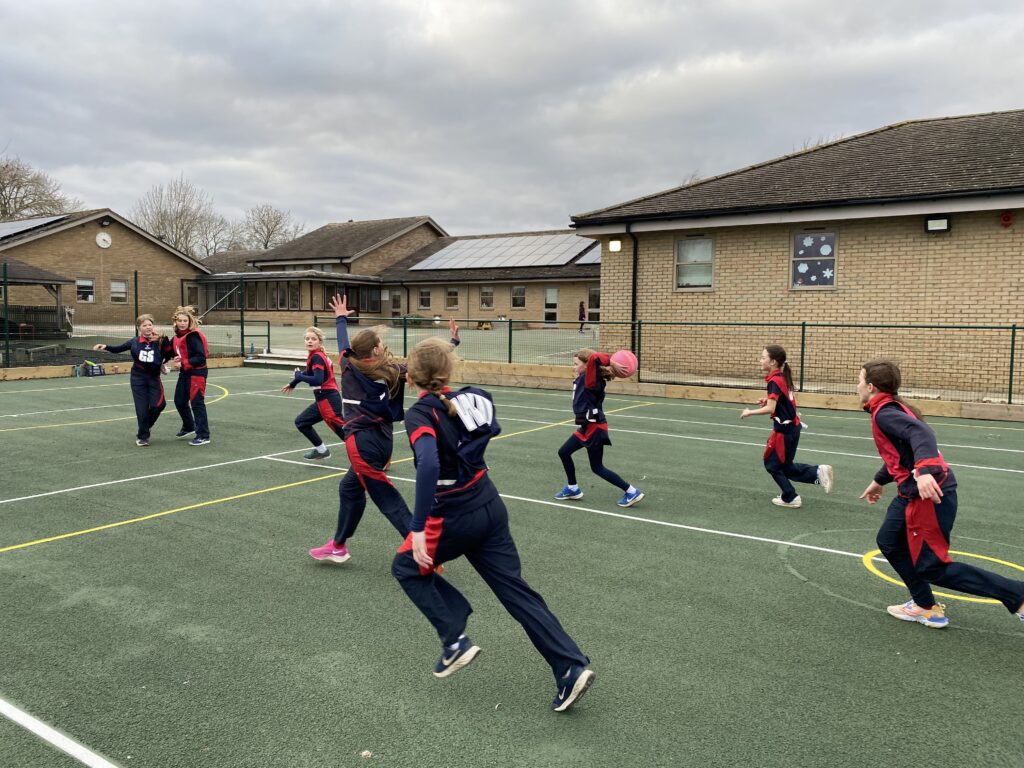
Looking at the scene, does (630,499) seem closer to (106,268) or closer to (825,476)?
(825,476)

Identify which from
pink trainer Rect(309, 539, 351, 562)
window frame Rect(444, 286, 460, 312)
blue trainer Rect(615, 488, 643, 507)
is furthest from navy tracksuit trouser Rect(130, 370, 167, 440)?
window frame Rect(444, 286, 460, 312)

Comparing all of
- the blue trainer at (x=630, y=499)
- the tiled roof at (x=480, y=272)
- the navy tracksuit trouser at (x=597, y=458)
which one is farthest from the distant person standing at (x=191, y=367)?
the tiled roof at (x=480, y=272)

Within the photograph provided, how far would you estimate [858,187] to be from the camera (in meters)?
17.8

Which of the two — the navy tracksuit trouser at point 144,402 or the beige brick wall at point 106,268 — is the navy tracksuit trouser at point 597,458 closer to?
the navy tracksuit trouser at point 144,402

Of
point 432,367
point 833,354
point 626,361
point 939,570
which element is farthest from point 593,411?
point 833,354

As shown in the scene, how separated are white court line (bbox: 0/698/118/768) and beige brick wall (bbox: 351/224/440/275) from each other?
4954 centimetres

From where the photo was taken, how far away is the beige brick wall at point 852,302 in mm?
16469

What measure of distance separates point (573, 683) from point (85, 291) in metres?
44.7

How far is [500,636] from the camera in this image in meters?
4.46

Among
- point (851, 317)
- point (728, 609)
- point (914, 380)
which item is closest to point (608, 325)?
point (851, 317)

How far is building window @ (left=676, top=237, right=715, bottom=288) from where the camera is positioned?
1989 cm

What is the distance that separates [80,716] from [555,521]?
430cm

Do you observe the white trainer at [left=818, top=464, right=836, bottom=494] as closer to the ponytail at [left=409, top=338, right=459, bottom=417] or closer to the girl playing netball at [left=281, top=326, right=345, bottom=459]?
the ponytail at [left=409, top=338, right=459, bottom=417]

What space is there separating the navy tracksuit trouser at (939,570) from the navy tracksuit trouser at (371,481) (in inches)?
126
